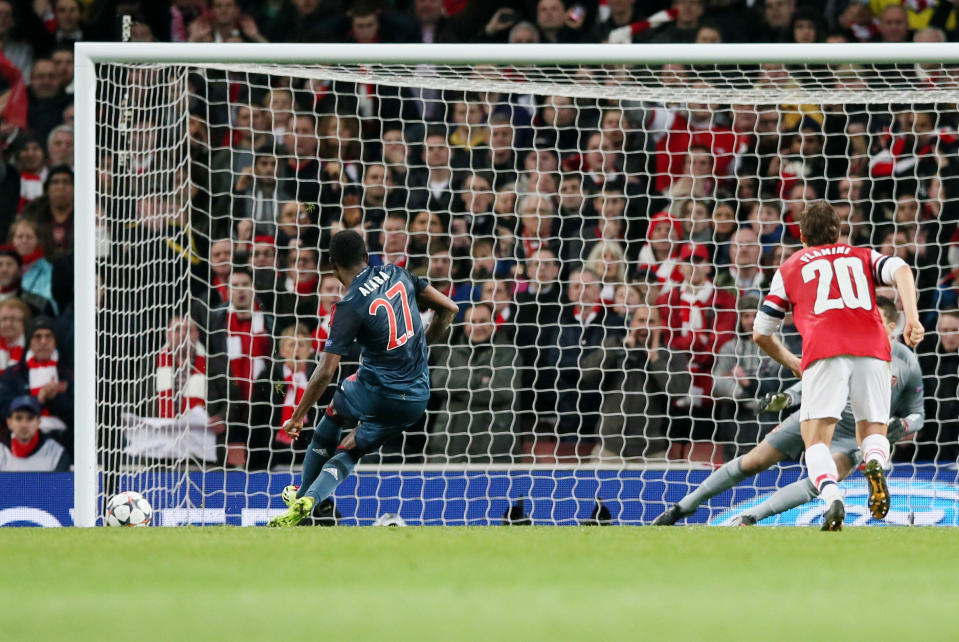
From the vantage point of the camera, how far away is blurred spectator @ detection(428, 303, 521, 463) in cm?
963

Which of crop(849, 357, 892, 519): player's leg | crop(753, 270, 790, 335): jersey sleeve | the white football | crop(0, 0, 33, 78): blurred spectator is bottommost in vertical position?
the white football

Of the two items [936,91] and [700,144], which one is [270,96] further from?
[936,91]

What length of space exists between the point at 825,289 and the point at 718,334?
11.2 feet

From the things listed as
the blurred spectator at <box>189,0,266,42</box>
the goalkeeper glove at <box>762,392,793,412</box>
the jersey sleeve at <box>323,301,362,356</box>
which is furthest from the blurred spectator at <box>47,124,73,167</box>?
the goalkeeper glove at <box>762,392,793,412</box>

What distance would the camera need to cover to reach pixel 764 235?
10172mm

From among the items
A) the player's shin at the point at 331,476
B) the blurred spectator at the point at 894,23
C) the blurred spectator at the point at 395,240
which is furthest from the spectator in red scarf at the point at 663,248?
the player's shin at the point at 331,476

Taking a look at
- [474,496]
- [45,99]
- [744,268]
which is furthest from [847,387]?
[45,99]

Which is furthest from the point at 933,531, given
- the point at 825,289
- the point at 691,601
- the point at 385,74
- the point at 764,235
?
the point at 385,74

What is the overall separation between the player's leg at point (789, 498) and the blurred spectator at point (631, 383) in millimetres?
1365

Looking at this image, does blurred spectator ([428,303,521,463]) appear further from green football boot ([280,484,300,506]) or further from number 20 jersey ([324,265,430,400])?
green football boot ([280,484,300,506])

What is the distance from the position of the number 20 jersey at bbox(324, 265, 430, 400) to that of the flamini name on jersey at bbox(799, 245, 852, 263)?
2270 millimetres

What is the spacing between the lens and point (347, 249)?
774 centimetres

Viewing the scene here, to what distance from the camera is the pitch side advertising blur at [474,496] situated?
887 cm

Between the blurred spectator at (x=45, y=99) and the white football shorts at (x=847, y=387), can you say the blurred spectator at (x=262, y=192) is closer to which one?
the blurred spectator at (x=45, y=99)
